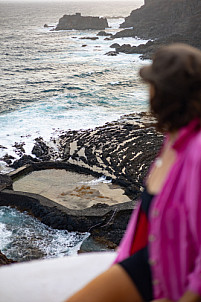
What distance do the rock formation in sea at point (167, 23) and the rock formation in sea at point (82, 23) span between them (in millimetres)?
7440

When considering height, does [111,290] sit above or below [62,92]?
above

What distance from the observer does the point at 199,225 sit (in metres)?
1.55

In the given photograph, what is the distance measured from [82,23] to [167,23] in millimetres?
24241

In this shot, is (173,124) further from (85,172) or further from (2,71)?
(2,71)

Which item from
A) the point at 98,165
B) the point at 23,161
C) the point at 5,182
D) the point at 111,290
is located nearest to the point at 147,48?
the point at 98,165

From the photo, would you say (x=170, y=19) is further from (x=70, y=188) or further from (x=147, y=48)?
(x=70, y=188)

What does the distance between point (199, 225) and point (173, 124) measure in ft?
1.52

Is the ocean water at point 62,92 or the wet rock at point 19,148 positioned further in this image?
the ocean water at point 62,92

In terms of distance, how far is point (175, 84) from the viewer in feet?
5.33

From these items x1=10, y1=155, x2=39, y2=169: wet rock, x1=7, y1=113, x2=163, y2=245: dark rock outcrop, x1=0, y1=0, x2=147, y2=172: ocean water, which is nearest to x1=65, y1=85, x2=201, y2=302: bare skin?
x1=7, y1=113, x2=163, y2=245: dark rock outcrop

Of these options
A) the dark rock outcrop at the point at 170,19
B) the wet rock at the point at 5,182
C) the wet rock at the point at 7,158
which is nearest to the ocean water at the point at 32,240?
the wet rock at the point at 5,182

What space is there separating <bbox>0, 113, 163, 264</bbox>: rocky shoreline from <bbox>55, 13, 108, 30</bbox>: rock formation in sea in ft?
195

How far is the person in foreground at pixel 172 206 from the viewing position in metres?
1.59

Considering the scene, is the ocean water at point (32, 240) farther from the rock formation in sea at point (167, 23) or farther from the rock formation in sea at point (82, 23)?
the rock formation in sea at point (82, 23)
